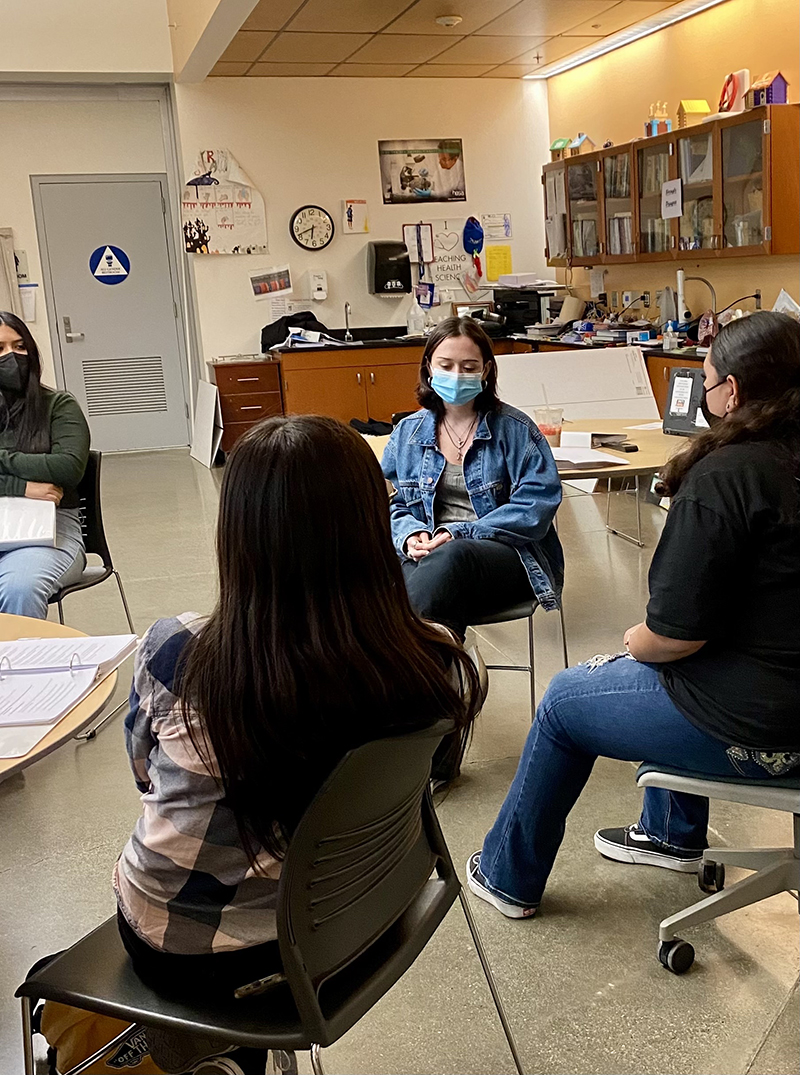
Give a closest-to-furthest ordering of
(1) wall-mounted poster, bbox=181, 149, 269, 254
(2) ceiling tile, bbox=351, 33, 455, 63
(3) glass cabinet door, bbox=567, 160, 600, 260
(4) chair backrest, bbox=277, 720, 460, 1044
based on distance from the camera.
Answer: (4) chair backrest, bbox=277, 720, 460, 1044 → (2) ceiling tile, bbox=351, 33, 455, 63 → (3) glass cabinet door, bbox=567, 160, 600, 260 → (1) wall-mounted poster, bbox=181, 149, 269, 254

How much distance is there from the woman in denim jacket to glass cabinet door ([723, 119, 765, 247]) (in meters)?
3.20

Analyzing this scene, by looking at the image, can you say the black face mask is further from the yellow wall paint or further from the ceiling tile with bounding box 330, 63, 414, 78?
the ceiling tile with bounding box 330, 63, 414, 78

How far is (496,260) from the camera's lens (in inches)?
348

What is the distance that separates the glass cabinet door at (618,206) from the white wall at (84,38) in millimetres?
3459

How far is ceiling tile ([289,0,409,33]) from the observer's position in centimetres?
606

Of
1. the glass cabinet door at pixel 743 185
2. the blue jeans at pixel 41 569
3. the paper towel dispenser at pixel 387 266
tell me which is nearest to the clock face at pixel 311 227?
the paper towel dispenser at pixel 387 266

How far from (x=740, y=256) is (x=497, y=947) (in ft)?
15.8

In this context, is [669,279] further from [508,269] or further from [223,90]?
[223,90]

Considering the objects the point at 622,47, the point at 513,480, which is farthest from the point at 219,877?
the point at 622,47

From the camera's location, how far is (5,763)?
1.42 meters

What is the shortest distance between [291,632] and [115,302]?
7.97m

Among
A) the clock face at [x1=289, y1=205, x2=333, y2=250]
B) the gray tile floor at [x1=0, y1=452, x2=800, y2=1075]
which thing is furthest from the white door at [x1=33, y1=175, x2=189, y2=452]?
the gray tile floor at [x1=0, y1=452, x2=800, y2=1075]

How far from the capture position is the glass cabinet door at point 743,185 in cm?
550

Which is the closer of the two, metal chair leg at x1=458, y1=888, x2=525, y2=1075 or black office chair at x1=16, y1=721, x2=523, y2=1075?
black office chair at x1=16, y1=721, x2=523, y2=1075
